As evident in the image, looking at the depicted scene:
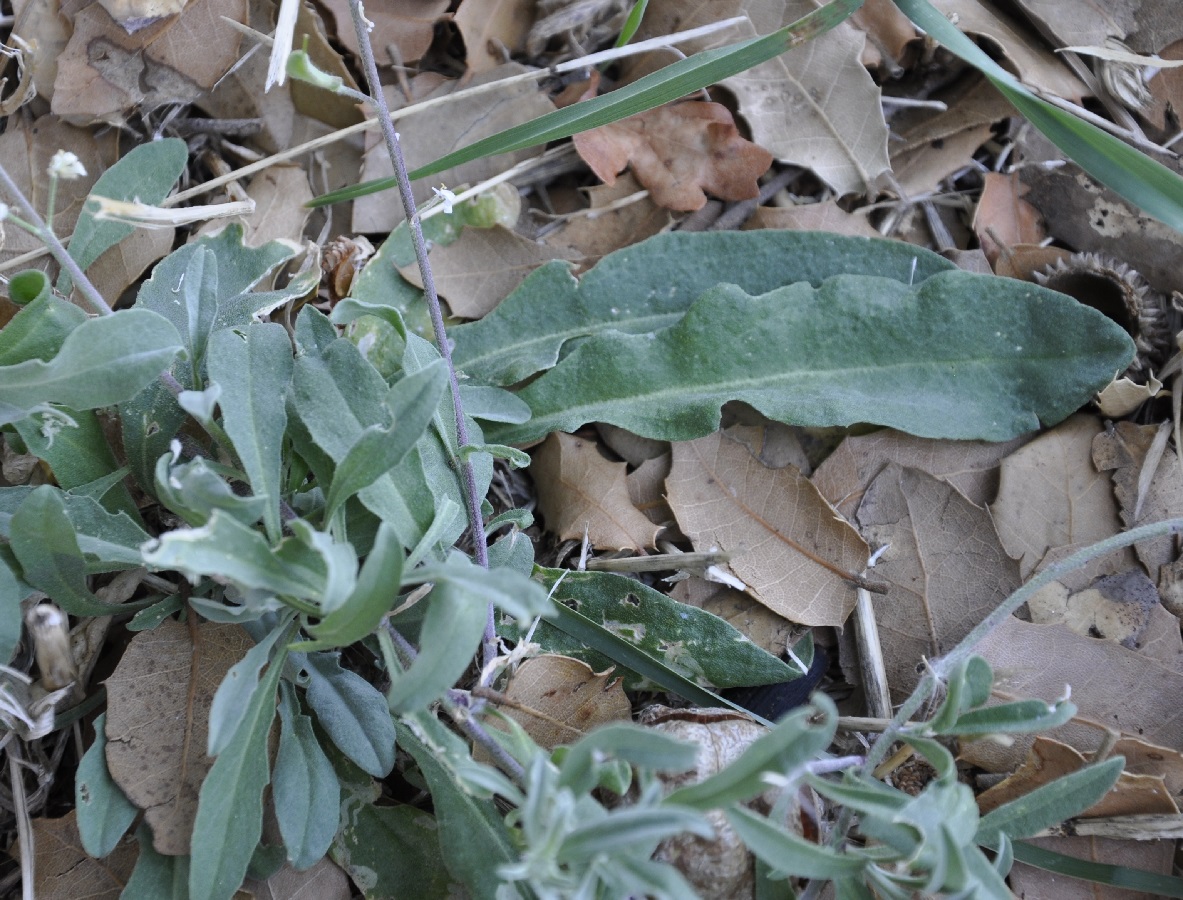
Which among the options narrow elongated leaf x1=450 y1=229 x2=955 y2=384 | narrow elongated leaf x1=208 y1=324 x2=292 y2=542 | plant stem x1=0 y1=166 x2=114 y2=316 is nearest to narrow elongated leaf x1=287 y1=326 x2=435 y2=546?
narrow elongated leaf x1=208 y1=324 x2=292 y2=542

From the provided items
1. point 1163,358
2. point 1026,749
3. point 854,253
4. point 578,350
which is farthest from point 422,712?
point 1163,358

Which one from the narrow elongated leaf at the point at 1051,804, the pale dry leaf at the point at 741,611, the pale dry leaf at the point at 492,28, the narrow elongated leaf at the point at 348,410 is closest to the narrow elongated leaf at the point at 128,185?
the narrow elongated leaf at the point at 348,410

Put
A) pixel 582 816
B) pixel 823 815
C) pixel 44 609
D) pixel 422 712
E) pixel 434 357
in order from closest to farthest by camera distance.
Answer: pixel 582 816
pixel 422 712
pixel 44 609
pixel 823 815
pixel 434 357

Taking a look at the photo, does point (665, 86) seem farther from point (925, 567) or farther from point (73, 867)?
point (73, 867)

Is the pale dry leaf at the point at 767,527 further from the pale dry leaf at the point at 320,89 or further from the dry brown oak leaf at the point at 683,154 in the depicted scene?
the pale dry leaf at the point at 320,89

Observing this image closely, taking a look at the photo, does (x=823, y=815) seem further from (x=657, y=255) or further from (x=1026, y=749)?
(x=657, y=255)
